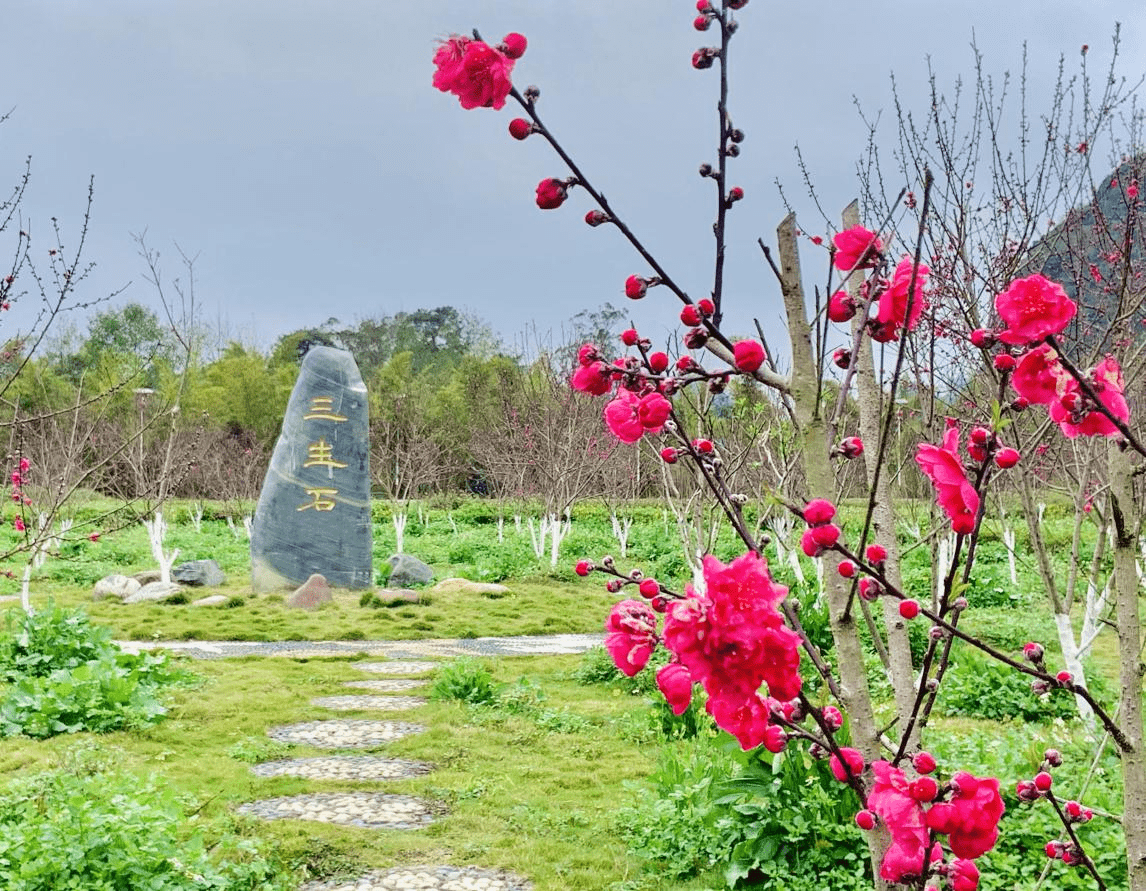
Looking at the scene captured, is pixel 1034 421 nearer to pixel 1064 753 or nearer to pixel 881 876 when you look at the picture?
pixel 1064 753

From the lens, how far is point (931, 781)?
3.89 feet

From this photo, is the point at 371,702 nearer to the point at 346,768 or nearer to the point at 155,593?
the point at 346,768

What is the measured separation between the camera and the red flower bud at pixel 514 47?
4.48ft

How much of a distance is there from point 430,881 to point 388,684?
15.0ft

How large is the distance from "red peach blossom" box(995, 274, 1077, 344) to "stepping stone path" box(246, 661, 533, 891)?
349 cm

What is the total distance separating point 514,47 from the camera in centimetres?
137

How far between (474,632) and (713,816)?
7.66 metres

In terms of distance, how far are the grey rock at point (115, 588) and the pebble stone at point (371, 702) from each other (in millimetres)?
7682

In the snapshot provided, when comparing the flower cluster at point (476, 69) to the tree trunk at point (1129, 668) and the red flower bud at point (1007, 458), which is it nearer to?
the red flower bud at point (1007, 458)

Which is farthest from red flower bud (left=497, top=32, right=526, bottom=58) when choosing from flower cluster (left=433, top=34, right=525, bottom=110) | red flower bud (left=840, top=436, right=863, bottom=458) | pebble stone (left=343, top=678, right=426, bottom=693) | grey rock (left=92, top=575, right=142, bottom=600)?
grey rock (left=92, top=575, right=142, bottom=600)

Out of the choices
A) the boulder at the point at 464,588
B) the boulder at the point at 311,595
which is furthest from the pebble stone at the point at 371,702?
the boulder at the point at 464,588

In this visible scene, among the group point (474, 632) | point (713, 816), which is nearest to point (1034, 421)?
point (713, 816)

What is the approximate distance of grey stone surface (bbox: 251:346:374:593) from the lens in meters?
14.3

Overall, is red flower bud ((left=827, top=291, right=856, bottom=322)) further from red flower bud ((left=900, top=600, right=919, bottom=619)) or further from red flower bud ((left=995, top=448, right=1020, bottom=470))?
red flower bud ((left=900, top=600, right=919, bottom=619))
